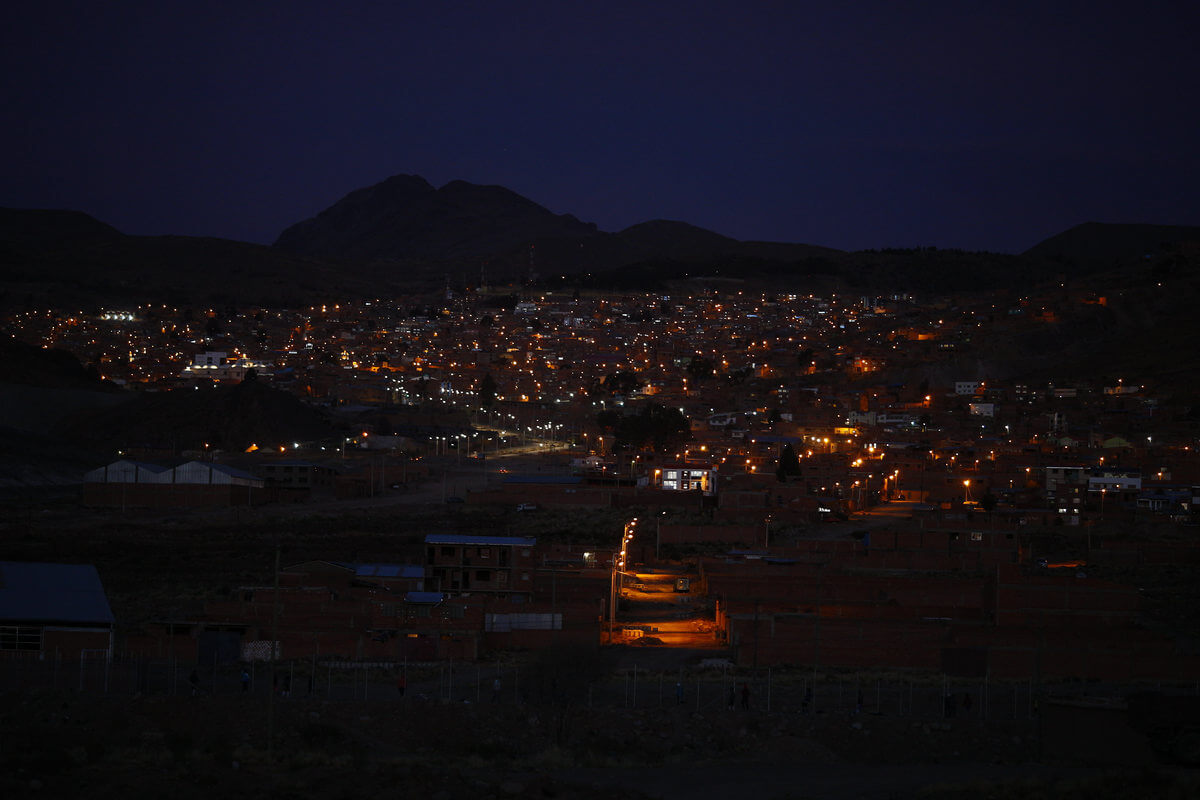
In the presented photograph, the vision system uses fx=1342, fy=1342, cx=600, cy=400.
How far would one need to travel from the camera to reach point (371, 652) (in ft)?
72.6

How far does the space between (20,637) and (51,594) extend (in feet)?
3.72

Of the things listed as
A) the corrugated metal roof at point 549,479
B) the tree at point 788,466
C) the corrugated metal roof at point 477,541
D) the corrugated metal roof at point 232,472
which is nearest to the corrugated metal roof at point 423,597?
the corrugated metal roof at point 477,541

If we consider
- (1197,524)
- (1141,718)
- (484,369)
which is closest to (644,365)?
(484,369)

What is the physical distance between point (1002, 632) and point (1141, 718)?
609 centimetres

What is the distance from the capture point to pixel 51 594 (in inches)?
866

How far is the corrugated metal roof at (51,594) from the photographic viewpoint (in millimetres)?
21219

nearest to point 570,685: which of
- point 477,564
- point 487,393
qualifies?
point 477,564

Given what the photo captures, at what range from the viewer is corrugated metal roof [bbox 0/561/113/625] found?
21.2 m

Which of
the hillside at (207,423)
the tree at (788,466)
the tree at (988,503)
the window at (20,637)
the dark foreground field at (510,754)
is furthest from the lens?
the hillside at (207,423)

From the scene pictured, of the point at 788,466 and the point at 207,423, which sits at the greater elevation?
the point at 207,423

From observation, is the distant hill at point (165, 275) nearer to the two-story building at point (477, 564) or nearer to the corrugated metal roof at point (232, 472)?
the corrugated metal roof at point (232, 472)

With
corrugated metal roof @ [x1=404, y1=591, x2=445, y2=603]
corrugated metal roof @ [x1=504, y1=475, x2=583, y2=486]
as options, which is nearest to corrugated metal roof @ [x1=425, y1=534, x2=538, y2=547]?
corrugated metal roof @ [x1=404, y1=591, x2=445, y2=603]

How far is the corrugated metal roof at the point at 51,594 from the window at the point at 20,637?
0.16 meters

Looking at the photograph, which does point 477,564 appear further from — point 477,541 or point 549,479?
point 549,479
